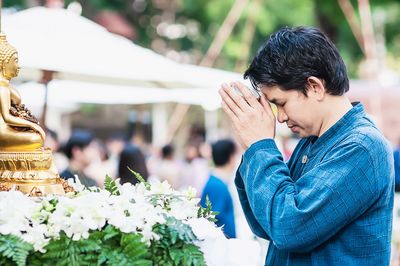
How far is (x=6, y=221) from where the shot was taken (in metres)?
2.37

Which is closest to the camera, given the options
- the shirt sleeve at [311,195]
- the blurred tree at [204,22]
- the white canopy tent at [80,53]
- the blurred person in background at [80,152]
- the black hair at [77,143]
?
the shirt sleeve at [311,195]

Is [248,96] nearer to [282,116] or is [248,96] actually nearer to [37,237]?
[282,116]

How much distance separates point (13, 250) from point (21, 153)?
0.53 metres

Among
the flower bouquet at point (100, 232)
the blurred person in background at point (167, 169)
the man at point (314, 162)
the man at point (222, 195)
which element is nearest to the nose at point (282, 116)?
the man at point (314, 162)

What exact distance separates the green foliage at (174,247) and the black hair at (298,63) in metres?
0.63

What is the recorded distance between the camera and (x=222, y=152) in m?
6.96

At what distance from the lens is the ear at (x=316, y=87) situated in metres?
2.80

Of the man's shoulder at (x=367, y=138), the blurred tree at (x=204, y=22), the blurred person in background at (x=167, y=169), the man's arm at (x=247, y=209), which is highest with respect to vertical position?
the man's shoulder at (x=367, y=138)

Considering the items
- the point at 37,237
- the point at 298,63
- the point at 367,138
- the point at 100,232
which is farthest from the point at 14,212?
the point at 367,138

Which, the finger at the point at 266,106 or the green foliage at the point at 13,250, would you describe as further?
the finger at the point at 266,106

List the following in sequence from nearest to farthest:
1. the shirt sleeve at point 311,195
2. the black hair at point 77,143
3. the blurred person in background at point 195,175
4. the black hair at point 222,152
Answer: the shirt sleeve at point 311,195, the black hair at point 222,152, the black hair at point 77,143, the blurred person in background at point 195,175

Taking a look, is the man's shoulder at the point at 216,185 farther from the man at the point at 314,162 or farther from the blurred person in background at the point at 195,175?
the blurred person in background at the point at 195,175

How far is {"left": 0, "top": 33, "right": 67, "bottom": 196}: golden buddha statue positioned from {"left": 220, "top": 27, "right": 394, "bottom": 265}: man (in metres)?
0.63

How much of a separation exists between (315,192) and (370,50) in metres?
14.1
